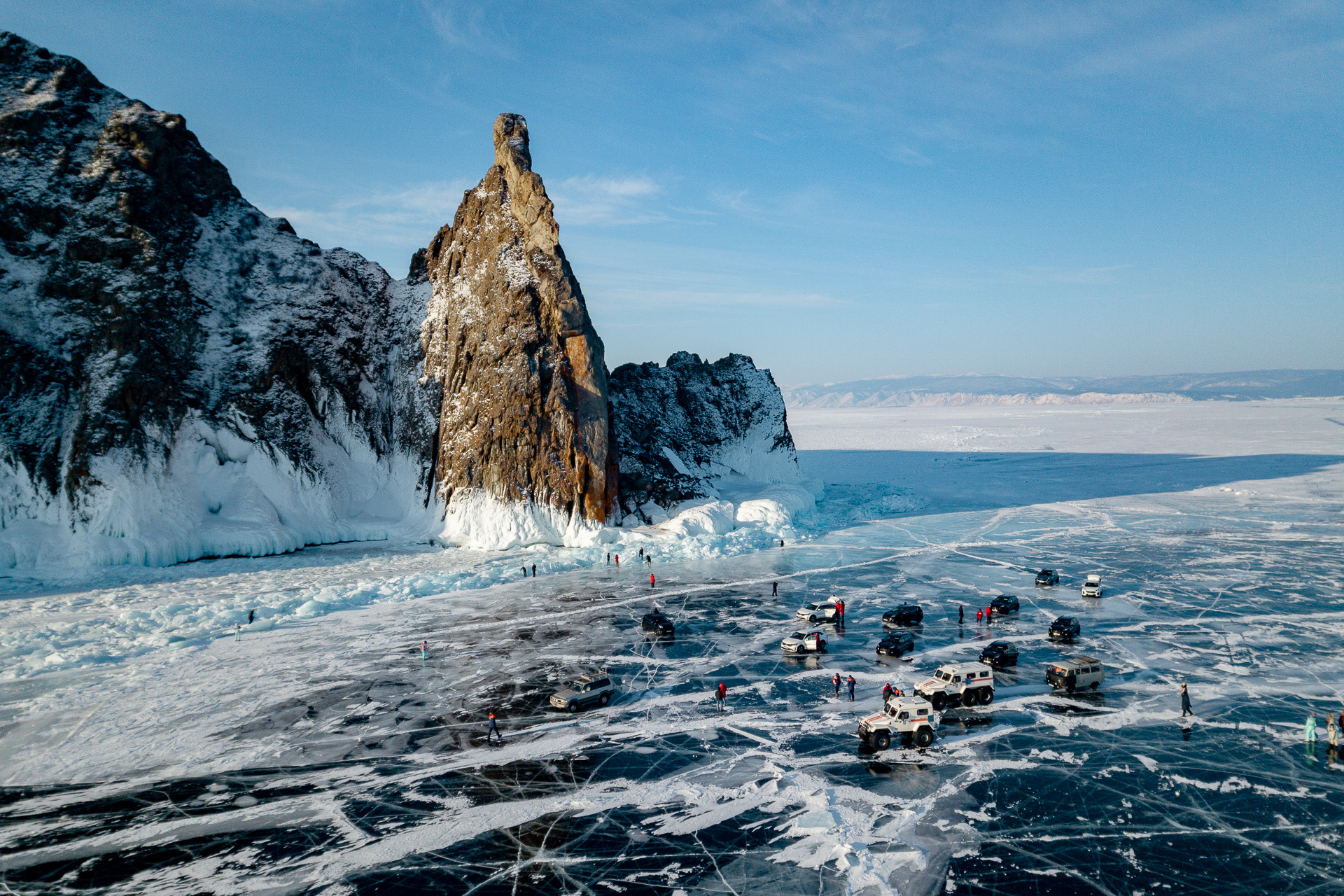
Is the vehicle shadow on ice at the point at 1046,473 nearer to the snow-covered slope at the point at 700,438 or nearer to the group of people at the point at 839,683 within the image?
the snow-covered slope at the point at 700,438

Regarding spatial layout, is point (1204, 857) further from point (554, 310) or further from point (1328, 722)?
point (554, 310)

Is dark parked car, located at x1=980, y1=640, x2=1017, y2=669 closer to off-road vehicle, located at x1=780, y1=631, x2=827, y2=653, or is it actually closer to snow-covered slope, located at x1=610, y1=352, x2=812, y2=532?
off-road vehicle, located at x1=780, y1=631, x2=827, y2=653

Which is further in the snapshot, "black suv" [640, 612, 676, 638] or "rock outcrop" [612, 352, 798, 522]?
"rock outcrop" [612, 352, 798, 522]

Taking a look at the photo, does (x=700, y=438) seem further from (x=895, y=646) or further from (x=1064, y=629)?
(x=1064, y=629)

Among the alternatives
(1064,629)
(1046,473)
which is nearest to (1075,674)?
(1064,629)

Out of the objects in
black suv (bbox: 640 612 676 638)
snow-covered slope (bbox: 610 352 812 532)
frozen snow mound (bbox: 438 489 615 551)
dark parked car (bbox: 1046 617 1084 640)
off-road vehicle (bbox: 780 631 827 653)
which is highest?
snow-covered slope (bbox: 610 352 812 532)

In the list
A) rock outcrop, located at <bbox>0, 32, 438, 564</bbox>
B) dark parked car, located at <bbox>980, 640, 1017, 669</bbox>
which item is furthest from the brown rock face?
dark parked car, located at <bbox>980, 640, 1017, 669</bbox>

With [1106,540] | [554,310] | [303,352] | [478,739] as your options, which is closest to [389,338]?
[303,352]
